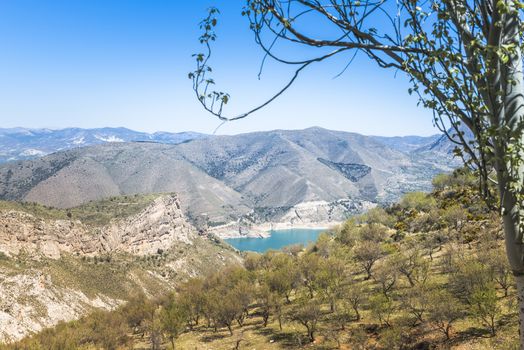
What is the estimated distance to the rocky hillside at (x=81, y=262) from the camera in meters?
81.5

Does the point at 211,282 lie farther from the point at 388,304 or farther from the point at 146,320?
the point at 388,304

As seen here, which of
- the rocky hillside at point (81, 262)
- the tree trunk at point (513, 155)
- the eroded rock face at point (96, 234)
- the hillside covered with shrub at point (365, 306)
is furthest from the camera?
the eroded rock face at point (96, 234)

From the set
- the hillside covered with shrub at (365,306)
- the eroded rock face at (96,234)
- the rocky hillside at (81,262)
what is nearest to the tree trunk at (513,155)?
the hillside covered with shrub at (365,306)

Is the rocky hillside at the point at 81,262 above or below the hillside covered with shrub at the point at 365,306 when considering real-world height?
below

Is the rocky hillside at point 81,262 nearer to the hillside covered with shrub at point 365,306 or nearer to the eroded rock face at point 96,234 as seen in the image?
the eroded rock face at point 96,234


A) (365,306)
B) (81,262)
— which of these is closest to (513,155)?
(365,306)

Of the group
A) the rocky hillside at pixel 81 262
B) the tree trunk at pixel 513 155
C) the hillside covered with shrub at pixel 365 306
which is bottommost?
the rocky hillside at pixel 81 262

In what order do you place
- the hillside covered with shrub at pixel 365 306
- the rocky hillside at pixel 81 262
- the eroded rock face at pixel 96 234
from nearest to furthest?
the hillside covered with shrub at pixel 365 306 < the rocky hillside at pixel 81 262 < the eroded rock face at pixel 96 234

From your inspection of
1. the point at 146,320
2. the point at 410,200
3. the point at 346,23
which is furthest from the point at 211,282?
the point at 346,23

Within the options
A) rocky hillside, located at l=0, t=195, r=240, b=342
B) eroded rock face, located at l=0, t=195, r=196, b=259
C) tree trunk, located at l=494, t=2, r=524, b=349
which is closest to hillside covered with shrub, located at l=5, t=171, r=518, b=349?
tree trunk, located at l=494, t=2, r=524, b=349

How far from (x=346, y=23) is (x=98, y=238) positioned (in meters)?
136

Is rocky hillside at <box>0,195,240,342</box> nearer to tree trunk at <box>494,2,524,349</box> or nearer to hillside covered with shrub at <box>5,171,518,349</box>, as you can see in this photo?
hillside covered with shrub at <box>5,171,518,349</box>

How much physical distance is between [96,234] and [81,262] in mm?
11491

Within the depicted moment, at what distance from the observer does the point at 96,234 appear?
123438mm
